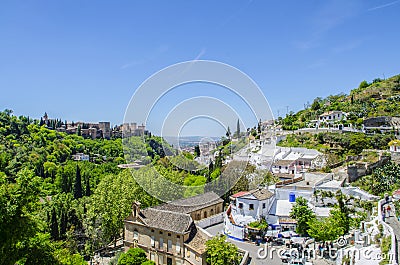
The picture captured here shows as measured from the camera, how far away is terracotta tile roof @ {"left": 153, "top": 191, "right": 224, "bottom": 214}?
2434 cm

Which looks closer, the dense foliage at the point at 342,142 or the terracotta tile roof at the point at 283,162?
the terracotta tile roof at the point at 283,162

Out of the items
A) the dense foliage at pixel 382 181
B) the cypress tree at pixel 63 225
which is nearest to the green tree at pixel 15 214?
the cypress tree at pixel 63 225

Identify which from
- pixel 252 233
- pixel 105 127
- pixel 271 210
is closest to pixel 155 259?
pixel 252 233

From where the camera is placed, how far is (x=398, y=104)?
51875 mm

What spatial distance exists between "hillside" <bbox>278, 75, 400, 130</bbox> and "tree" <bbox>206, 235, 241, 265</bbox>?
119 feet

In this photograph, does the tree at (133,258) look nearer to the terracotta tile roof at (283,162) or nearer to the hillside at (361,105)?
the terracotta tile roof at (283,162)

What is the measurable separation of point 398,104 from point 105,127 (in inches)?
3037

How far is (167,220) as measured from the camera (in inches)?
822

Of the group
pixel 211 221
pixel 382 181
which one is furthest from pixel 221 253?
pixel 382 181

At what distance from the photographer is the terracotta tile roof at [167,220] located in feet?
65.3

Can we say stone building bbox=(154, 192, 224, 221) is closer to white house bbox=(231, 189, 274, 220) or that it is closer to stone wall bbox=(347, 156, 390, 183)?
white house bbox=(231, 189, 274, 220)

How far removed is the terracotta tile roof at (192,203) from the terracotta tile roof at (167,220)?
1.80m

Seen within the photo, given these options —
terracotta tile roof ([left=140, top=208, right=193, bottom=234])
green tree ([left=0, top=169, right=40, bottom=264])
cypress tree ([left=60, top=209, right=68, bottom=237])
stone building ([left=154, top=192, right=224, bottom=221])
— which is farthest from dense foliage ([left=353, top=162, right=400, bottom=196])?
cypress tree ([left=60, top=209, right=68, bottom=237])

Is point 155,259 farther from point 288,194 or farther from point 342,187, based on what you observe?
point 342,187
